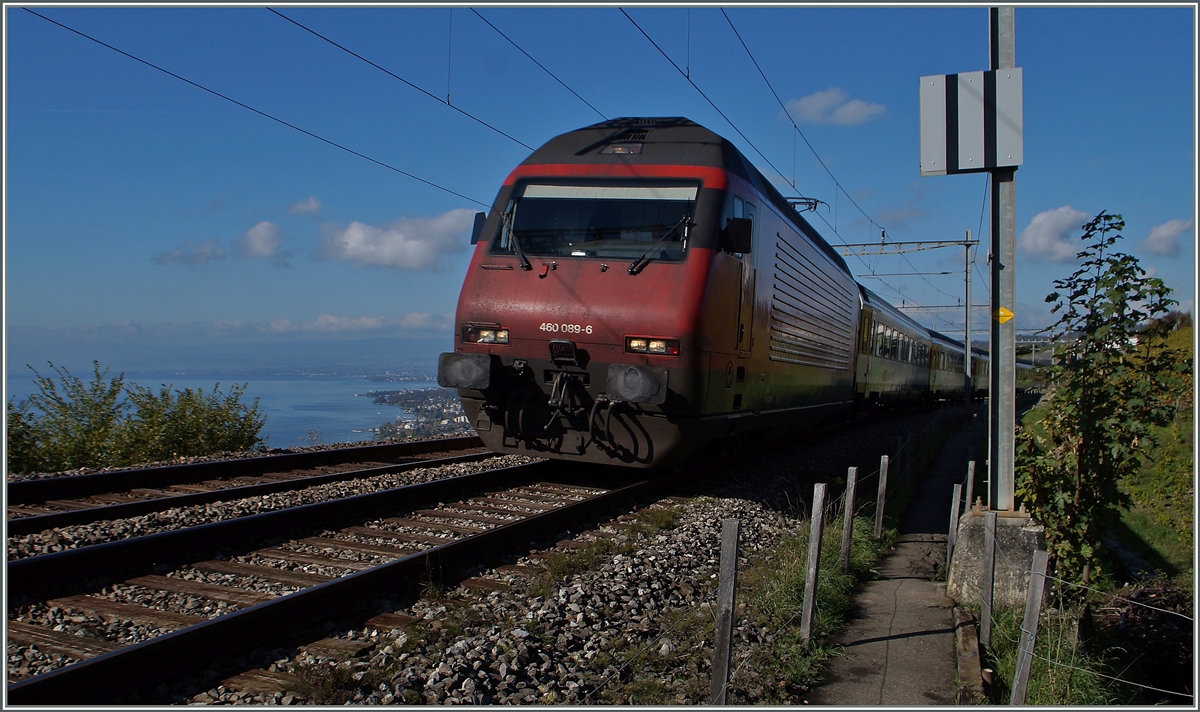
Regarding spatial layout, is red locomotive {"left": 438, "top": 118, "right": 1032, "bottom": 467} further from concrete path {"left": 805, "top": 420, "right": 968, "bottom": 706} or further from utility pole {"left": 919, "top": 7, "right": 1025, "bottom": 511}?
utility pole {"left": 919, "top": 7, "right": 1025, "bottom": 511}

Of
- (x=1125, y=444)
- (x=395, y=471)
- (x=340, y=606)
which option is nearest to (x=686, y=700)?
(x=340, y=606)

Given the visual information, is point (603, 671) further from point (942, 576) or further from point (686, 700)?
point (942, 576)

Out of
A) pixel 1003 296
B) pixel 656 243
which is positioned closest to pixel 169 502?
pixel 656 243

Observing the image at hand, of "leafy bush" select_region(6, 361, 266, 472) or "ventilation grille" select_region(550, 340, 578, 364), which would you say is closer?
"ventilation grille" select_region(550, 340, 578, 364)

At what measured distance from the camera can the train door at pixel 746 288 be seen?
907 centimetres

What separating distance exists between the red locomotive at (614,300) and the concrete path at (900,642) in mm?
2303

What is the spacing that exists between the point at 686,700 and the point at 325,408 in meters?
26.3

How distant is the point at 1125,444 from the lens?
22.7 feet

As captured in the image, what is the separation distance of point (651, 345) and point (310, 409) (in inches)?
850

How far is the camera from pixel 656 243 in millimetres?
8391

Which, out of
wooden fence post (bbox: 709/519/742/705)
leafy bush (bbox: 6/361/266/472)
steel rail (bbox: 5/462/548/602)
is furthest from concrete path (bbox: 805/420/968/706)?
leafy bush (bbox: 6/361/266/472)

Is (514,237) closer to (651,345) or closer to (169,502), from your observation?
(651,345)

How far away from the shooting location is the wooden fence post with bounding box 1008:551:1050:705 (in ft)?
13.0

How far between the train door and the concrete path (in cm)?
263
